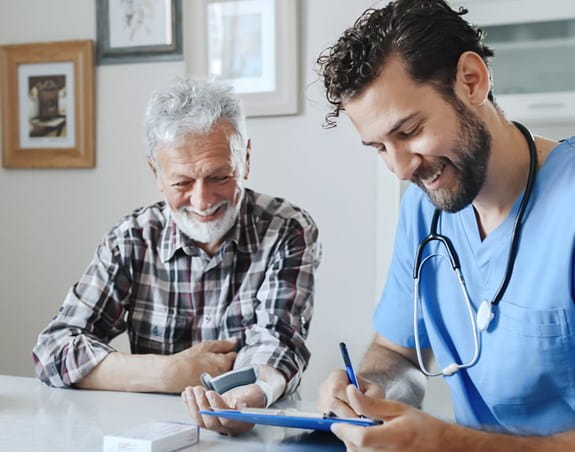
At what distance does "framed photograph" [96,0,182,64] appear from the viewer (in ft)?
10.1

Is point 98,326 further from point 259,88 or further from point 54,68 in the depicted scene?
point 54,68

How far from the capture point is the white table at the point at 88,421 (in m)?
1.36

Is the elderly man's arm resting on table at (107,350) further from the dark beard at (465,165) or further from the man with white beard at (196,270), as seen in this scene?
the dark beard at (465,165)

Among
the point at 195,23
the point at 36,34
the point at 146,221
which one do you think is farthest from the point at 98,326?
the point at 36,34

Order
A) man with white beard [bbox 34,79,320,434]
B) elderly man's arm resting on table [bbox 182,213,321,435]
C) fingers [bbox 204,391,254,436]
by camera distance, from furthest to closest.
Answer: man with white beard [bbox 34,79,320,434] → elderly man's arm resting on table [bbox 182,213,321,435] → fingers [bbox 204,391,254,436]

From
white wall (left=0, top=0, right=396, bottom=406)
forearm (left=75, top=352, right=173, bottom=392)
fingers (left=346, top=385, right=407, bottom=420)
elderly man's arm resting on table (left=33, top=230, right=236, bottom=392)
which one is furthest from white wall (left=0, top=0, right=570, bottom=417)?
fingers (left=346, top=385, right=407, bottom=420)

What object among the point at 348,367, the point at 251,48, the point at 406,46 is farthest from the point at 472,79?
the point at 251,48

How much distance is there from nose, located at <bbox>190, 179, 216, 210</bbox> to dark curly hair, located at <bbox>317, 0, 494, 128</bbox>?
63 cm

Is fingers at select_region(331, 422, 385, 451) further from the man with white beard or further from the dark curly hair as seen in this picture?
the man with white beard

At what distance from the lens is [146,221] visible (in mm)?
2111

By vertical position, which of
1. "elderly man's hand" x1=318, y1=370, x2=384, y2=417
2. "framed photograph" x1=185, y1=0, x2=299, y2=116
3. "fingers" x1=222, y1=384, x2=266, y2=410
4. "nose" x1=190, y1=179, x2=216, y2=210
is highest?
"framed photograph" x1=185, y1=0, x2=299, y2=116

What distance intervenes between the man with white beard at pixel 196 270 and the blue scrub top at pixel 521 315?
1.48 ft

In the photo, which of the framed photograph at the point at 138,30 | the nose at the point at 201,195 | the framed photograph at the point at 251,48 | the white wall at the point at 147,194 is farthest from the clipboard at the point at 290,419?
the framed photograph at the point at 138,30

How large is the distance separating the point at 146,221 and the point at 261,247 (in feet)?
1.02
